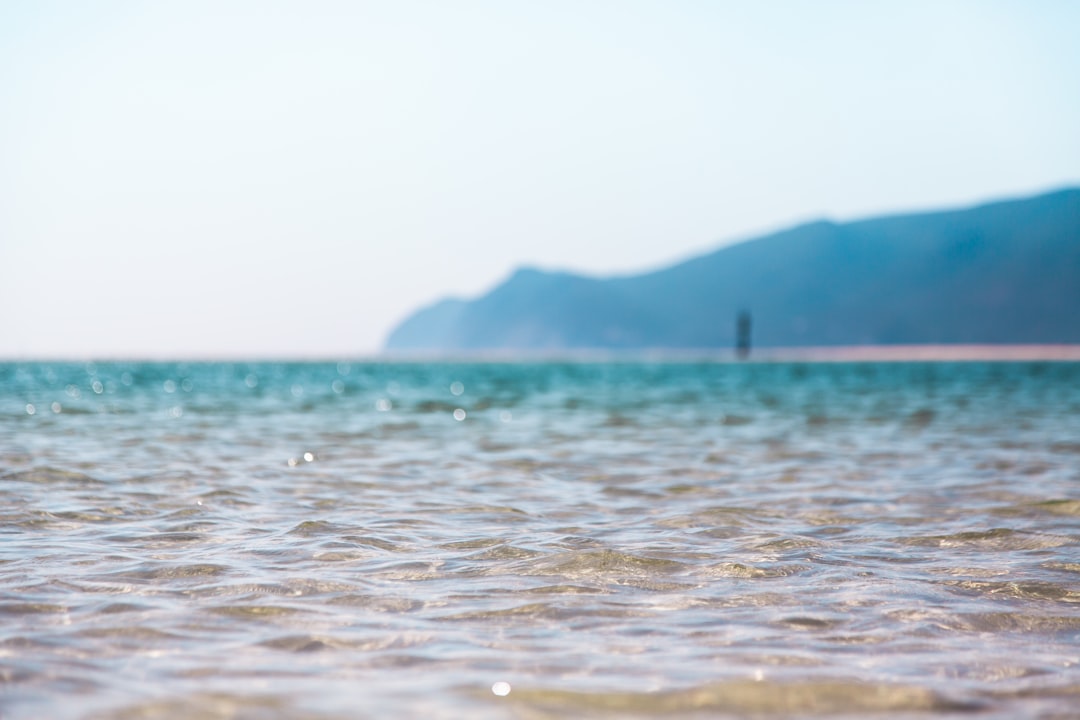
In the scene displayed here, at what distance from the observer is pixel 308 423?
19.8 metres

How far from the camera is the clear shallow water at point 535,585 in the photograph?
382 cm

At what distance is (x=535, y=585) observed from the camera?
5602mm

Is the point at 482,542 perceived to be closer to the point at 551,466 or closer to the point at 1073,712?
the point at 1073,712

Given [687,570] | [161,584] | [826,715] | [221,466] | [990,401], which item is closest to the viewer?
[826,715]

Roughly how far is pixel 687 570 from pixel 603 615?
4.01 ft

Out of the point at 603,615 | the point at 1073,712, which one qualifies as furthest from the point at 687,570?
the point at 1073,712

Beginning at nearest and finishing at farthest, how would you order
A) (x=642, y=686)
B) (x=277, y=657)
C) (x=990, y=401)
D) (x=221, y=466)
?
1. (x=642, y=686)
2. (x=277, y=657)
3. (x=221, y=466)
4. (x=990, y=401)

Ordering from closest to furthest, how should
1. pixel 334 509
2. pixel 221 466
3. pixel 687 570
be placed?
1. pixel 687 570
2. pixel 334 509
3. pixel 221 466

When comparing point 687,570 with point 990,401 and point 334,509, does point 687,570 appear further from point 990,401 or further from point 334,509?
point 990,401

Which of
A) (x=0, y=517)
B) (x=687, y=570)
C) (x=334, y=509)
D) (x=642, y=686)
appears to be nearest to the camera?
(x=642, y=686)

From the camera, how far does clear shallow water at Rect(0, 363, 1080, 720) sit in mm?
3822

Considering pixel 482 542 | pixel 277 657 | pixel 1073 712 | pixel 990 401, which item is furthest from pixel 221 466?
pixel 990 401

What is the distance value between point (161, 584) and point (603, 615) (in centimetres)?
235

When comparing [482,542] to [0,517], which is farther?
[0,517]
